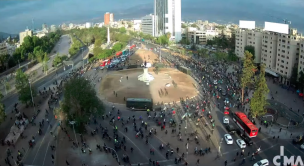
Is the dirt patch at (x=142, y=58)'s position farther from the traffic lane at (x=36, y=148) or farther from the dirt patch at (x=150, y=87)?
the traffic lane at (x=36, y=148)

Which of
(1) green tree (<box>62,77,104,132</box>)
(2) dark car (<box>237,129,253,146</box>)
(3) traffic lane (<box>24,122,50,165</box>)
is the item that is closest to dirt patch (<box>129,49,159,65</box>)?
(1) green tree (<box>62,77,104,132</box>)

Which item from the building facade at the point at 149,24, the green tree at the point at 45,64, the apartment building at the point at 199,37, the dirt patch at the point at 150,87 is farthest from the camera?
the building facade at the point at 149,24

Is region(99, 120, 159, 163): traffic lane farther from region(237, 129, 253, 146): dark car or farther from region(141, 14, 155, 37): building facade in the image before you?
region(141, 14, 155, 37): building facade

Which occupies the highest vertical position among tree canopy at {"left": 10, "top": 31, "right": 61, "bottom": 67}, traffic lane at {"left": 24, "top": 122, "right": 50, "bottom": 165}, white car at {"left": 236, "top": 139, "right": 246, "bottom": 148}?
tree canopy at {"left": 10, "top": 31, "right": 61, "bottom": 67}

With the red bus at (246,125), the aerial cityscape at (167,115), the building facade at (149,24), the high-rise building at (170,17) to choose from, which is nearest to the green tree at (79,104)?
the aerial cityscape at (167,115)

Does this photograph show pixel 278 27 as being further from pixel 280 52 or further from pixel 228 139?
pixel 228 139
